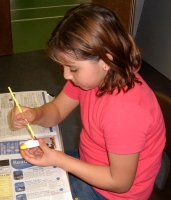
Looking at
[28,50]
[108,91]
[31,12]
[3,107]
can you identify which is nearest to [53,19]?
[31,12]

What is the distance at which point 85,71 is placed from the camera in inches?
29.1

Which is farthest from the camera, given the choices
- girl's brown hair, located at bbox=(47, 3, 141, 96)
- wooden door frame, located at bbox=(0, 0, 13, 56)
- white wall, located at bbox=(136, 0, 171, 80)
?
wooden door frame, located at bbox=(0, 0, 13, 56)

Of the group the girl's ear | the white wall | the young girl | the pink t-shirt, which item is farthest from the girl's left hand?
the white wall

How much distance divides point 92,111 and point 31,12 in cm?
353

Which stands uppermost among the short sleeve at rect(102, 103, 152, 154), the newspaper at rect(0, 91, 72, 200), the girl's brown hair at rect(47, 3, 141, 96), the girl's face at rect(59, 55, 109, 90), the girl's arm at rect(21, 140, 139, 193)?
the girl's brown hair at rect(47, 3, 141, 96)

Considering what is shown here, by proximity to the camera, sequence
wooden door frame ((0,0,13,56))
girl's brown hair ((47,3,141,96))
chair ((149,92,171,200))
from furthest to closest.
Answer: wooden door frame ((0,0,13,56)) → chair ((149,92,171,200)) → girl's brown hair ((47,3,141,96))

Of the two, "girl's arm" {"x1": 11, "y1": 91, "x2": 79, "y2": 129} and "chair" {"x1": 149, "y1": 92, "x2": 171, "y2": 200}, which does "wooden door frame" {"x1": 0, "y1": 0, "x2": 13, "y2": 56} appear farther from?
"chair" {"x1": 149, "y1": 92, "x2": 171, "y2": 200}

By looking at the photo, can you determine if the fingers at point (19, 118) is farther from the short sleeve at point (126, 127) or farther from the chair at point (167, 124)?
the chair at point (167, 124)

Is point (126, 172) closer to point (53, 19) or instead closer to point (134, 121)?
point (134, 121)

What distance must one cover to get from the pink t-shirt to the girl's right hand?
15 centimetres

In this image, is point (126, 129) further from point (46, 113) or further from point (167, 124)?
point (46, 113)

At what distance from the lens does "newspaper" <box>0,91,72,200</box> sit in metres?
0.75

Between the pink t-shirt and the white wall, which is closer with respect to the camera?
the pink t-shirt

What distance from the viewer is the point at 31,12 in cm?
409
